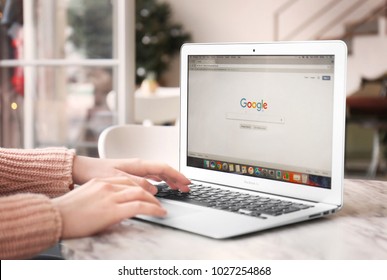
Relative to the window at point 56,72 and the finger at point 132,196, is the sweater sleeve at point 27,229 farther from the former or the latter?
the window at point 56,72

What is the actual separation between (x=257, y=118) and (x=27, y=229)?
45 centimetres

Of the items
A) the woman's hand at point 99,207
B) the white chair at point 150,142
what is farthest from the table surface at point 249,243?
the white chair at point 150,142

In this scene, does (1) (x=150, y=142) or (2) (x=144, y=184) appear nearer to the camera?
(2) (x=144, y=184)

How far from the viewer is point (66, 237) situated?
82 centimetres

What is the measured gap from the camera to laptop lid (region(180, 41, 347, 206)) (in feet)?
3.21

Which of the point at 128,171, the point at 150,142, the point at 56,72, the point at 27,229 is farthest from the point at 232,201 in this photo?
the point at 56,72

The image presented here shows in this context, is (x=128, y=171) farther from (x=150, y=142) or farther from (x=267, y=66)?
(x=150, y=142)

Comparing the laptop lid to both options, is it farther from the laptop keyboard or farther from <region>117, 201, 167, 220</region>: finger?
<region>117, 201, 167, 220</region>: finger

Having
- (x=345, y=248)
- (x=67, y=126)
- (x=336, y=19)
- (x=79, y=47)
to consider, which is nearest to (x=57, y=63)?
(x=79, y=47)

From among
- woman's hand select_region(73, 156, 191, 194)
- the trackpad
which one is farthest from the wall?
the trackpad

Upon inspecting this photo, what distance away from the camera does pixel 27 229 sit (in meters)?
0.79

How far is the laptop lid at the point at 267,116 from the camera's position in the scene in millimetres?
979

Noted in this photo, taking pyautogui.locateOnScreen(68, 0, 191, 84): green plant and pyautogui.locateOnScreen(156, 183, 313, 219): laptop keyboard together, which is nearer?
pyautogui.locateOnScreen(156, 183, 313, 219): laptop keyboard

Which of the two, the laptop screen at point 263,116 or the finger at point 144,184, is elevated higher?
the laptop screen at point 263,116
